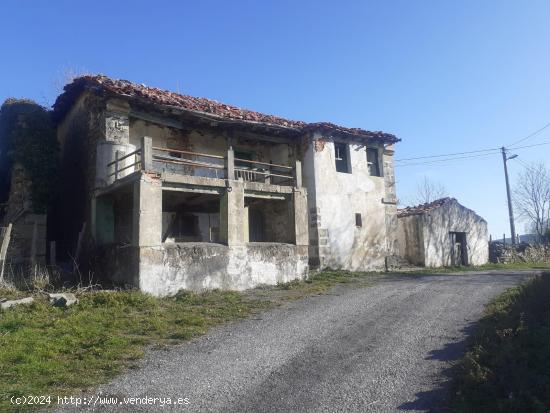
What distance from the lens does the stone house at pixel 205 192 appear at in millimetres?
11305

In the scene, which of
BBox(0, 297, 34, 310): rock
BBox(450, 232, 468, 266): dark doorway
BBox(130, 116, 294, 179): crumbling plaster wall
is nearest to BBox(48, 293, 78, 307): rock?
BBox(0, 297, 34, 310): rock

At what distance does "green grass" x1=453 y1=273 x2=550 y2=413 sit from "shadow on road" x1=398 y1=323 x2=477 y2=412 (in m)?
0.10

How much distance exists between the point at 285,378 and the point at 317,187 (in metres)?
11.5

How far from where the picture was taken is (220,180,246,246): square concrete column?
1237 centimetres

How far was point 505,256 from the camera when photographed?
2366cm

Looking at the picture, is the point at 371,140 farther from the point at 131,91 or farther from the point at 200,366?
A: the point at 200,366

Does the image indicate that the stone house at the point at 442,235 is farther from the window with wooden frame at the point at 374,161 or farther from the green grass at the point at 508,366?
the green grass at the point at 508,366

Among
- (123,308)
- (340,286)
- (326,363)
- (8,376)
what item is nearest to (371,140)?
(340,286)

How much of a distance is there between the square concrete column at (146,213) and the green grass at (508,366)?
7.26m

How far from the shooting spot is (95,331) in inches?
295

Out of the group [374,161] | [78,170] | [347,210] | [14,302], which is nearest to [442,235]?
[374,161]

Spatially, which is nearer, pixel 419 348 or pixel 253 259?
pixel 419 348

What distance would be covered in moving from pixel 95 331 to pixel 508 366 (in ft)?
20.0

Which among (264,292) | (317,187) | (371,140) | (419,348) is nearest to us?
(419,348)
